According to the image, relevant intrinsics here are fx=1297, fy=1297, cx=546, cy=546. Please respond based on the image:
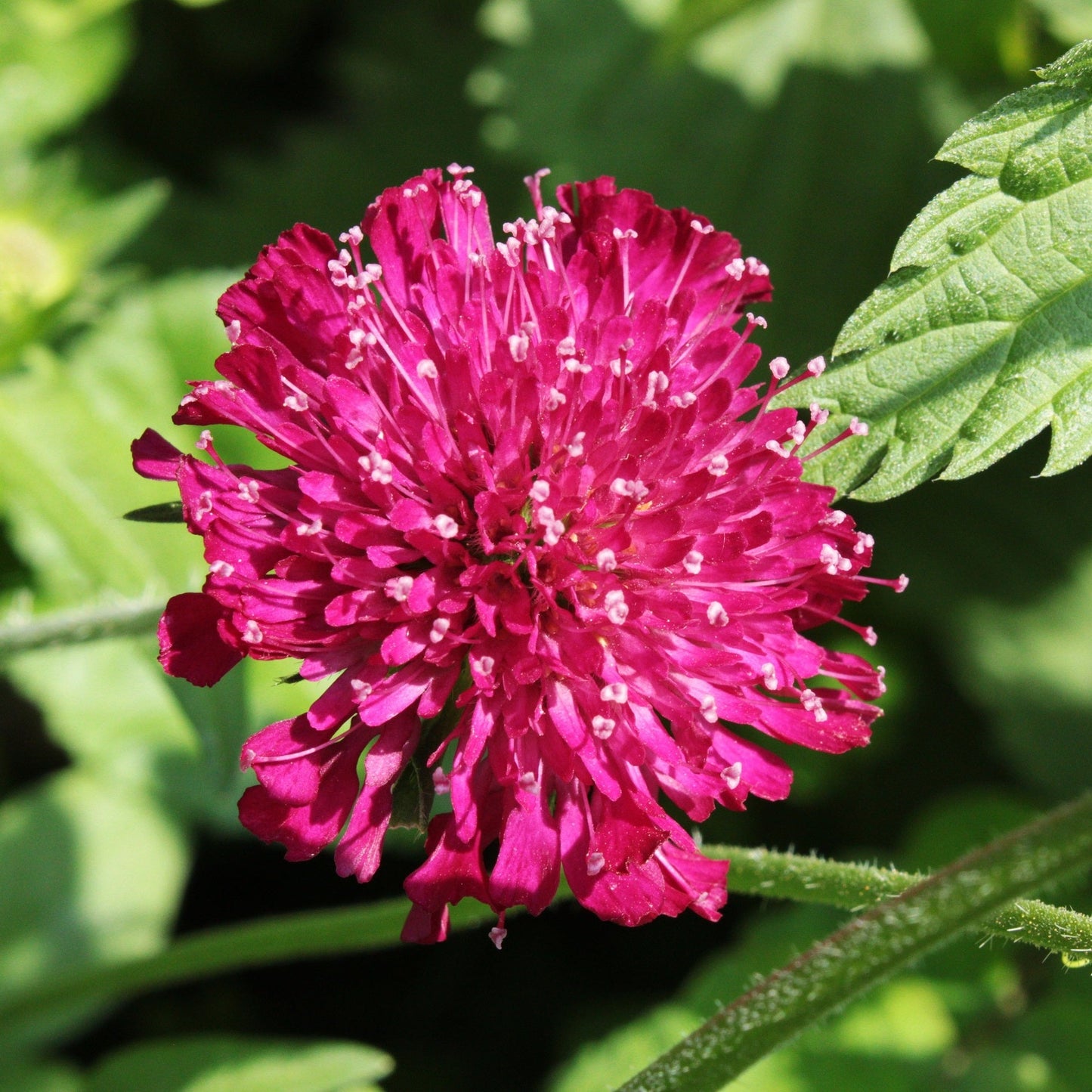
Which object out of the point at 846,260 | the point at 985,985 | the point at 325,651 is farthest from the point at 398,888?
the point at 846,260

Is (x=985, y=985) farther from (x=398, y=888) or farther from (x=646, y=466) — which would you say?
(x=646, y=466)

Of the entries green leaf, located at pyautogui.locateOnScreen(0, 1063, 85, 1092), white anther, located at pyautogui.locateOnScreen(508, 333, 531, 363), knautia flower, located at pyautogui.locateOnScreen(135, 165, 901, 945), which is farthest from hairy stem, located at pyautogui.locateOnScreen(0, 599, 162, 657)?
green leaf, located at pyautogui.locateOnScreen(0, 1063, 85, 1092)

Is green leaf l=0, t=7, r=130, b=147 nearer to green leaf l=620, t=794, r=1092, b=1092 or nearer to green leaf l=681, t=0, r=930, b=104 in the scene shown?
green leaf l=681, t=0, r=930, b=104

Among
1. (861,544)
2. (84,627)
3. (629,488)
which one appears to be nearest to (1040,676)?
(861,544)

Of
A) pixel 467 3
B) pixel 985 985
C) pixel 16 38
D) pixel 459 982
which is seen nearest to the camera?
pixel 985 985

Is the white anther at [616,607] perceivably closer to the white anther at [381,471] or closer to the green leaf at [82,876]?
the white anther at [381,471]

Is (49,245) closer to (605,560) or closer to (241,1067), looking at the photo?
(241,1067)

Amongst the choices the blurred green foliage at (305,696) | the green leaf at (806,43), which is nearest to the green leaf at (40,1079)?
the blurred green foliage at (305,696)

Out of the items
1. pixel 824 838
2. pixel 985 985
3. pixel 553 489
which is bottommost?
pixel 985 985
